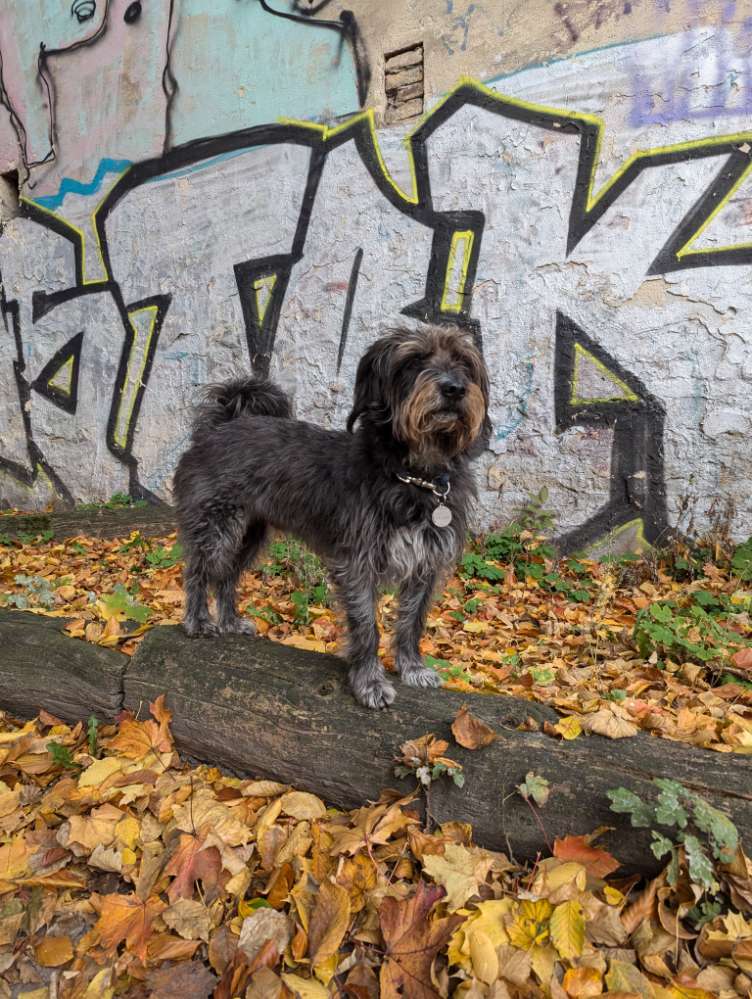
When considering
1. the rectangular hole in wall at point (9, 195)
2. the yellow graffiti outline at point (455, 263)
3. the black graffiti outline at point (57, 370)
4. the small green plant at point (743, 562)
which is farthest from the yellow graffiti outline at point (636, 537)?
the rectangular hole in wall at point (9, 195)

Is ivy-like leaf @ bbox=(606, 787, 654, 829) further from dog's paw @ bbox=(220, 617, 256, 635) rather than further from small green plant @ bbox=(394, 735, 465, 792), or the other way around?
dog's paw @ bbox=(220, 617, 256, 635)

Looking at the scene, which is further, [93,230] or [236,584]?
[93,230]

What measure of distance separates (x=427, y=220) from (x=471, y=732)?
5108 millimetres

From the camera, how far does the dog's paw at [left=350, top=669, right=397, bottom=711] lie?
255cm

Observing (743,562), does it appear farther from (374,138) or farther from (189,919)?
(374,138)

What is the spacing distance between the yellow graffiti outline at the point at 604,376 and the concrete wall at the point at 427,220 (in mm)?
19

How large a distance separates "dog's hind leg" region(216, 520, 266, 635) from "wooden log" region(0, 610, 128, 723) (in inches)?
33.3

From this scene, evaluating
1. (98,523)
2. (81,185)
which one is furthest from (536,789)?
(81,185)

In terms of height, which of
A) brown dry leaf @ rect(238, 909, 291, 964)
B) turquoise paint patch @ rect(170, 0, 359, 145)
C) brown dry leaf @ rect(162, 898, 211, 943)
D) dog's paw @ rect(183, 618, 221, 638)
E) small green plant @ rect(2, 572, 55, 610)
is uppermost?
turquoise paint patch @ rect(170, 0, 359, 145)

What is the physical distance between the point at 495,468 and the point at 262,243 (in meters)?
3.56

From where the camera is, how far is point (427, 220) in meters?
5.95

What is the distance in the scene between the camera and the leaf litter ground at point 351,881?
1.69m

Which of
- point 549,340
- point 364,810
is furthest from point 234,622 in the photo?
point 549,340

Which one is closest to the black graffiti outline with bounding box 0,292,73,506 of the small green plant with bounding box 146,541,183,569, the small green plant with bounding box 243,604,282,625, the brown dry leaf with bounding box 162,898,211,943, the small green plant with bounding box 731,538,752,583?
the small green plant with bounding box 146,541,183,569
